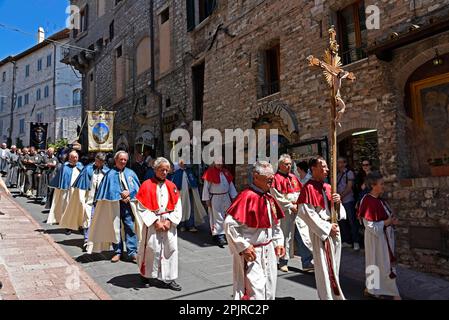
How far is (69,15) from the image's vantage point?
84.7 feet

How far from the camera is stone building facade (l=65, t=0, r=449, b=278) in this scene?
21.1 feet

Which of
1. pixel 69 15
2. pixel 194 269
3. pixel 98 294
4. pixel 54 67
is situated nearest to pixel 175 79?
pixel 194 269

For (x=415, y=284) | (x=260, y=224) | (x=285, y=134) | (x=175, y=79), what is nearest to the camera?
(x=260, y=224)

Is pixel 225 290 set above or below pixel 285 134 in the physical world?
below

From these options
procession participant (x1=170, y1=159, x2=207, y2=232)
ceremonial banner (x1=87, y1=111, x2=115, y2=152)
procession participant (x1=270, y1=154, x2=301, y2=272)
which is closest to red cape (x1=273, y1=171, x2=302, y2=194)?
procession participant (x1=270, y1=154, x2=301, y2=272)

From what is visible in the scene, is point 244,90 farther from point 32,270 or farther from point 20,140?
point 20,140

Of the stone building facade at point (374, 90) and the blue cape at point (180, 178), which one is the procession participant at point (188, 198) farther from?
the stone building facade at point (374, 90)

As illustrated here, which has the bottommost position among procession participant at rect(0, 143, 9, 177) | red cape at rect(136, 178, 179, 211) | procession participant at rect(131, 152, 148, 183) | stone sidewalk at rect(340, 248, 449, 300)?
stone sidewalk at rect(340, 248, 449, 300)

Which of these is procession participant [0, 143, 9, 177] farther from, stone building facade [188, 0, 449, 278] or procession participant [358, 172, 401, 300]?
procession participant [358, 172, 401, 300]

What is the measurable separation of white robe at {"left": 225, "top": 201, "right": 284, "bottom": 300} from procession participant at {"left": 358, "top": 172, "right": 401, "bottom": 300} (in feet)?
Result: 5.28

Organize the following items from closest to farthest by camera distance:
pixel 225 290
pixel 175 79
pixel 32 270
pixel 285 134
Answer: pixel 225 290
pixel 32 270
pixel 285 134
pixel 175 79

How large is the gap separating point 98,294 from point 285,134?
6797mm

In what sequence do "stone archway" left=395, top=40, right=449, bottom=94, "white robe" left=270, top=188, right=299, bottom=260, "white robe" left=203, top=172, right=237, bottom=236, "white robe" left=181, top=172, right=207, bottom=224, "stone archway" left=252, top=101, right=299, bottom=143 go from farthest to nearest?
"stone archway" left=252, top=101, right=299, bottom=143
"white robe" left=181, top=172, right=207, bottom=224
"white robe" left=203, top=172, right=237, bottom=236
"stone archway" left=395, top=40, right=449, bottom=94
"white robe" left=270, top=188, right=299, bottom=260

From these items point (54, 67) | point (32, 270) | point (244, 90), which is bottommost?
point (32, 270)
